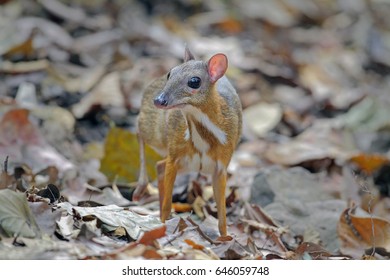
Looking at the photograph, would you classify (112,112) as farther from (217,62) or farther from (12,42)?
(217,62)

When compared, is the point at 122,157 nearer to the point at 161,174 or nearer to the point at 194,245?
the point at 161,174

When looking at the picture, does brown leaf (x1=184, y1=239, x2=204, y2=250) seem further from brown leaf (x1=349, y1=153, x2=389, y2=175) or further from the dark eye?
brown leaf (x1=349, y1=153, x2=389, y2=175)

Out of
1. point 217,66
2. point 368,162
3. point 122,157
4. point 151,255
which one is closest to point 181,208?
point 122,157

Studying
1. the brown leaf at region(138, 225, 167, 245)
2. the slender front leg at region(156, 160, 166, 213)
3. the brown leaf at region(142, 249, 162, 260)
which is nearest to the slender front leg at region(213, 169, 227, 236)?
the slender front leg at region(156, 160, 166, 213)

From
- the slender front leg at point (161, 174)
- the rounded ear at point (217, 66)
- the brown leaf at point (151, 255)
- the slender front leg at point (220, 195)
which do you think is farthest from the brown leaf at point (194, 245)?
the slender front leg at point (161, 174)

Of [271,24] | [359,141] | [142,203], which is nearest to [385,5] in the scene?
[271,24]
